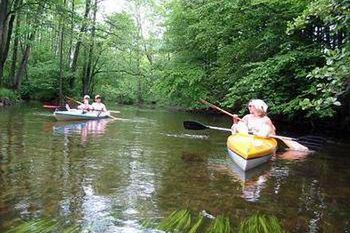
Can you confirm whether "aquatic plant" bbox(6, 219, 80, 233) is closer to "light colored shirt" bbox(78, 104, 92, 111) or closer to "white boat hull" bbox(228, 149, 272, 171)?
"white boat hull" bbox(228, 149, 272, 171)

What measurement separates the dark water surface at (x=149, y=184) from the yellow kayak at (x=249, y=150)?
199mm

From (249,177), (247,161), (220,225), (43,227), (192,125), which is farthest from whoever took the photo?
(192,125)

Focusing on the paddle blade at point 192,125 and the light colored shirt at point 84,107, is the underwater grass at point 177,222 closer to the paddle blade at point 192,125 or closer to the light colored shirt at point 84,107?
the paddle blade at point 192,125

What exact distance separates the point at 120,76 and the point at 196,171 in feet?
104

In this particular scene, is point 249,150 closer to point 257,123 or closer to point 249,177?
point 249,177

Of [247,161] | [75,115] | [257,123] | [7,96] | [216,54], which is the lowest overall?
[247,161]

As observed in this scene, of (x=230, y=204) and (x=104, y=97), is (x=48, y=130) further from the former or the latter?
(x=104, y=97)

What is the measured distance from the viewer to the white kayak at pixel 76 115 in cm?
1578

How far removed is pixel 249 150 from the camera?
26.3 feet

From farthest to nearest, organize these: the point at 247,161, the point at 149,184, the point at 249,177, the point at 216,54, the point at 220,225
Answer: the point at 216,54 < the point at 247,161 < the point at 249,177 < the point at 149,184 < the point at 220,225

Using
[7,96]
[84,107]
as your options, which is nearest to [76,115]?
[84,107]

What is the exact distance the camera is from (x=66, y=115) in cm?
1595

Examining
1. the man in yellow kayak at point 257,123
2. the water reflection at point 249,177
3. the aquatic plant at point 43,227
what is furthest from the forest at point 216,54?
the aquatic plant at point 43,227

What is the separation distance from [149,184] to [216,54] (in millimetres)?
16662
